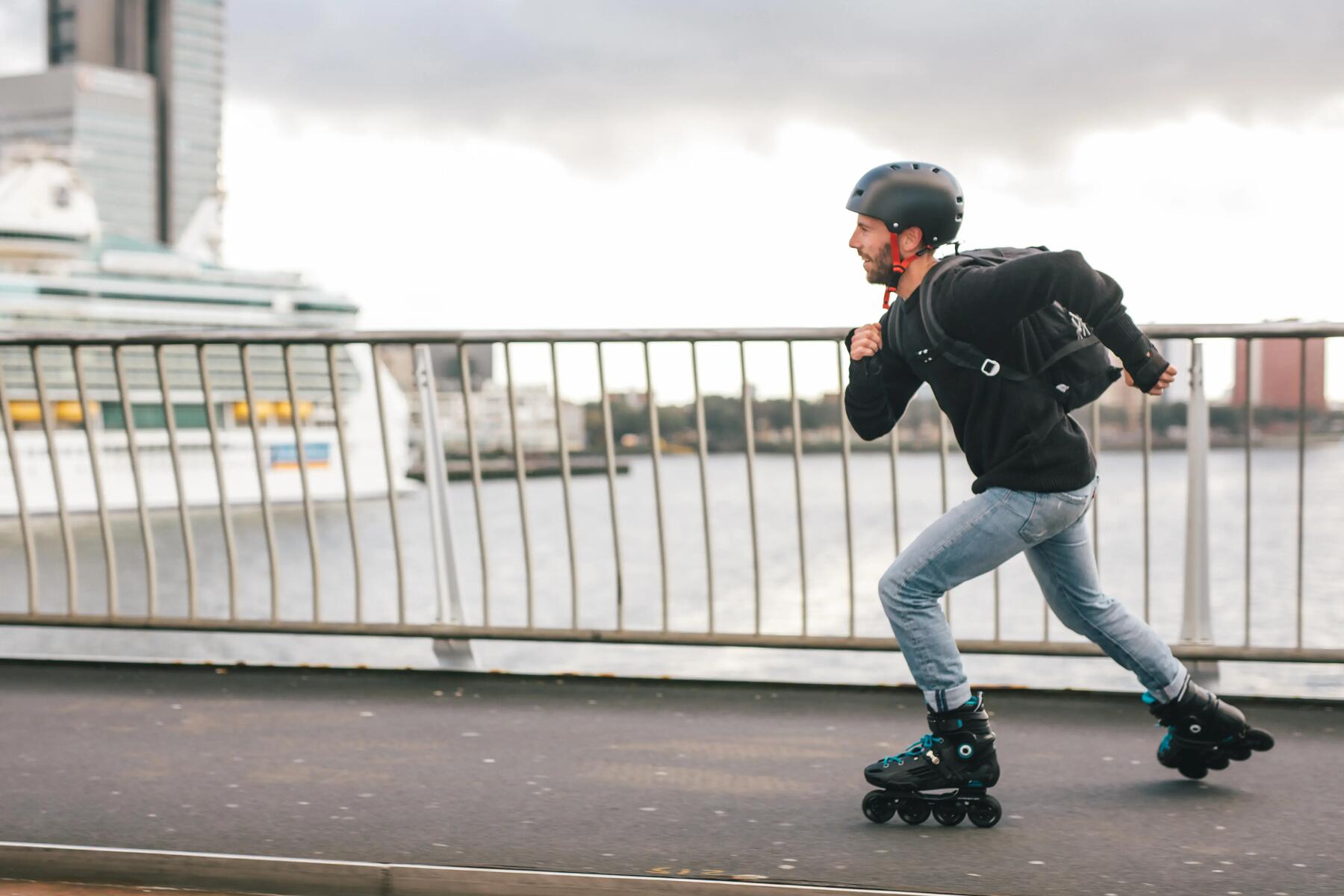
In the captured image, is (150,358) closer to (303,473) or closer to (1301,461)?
(303,473)

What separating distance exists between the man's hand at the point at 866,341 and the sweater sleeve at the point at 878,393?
0.03 metres

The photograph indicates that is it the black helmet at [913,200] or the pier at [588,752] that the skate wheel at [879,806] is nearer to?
the pier at [588,752]

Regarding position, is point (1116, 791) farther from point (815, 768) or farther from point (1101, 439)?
point (1101, 439)

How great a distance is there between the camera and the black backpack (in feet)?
10.9

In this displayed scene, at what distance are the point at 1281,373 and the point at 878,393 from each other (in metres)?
2.13

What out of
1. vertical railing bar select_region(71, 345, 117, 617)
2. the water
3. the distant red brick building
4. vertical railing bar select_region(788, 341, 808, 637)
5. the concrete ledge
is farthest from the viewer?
the water

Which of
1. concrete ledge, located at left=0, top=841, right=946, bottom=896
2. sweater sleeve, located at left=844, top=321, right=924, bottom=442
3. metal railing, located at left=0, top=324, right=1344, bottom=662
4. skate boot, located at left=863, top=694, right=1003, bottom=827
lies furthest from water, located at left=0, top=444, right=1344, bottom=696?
concrete ledge, located at left=0, top=841, right=946, bottom=896

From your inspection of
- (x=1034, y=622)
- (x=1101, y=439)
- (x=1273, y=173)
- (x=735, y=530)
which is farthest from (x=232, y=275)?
(x=1101, y=439)

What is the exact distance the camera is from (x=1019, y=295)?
3.24 meters

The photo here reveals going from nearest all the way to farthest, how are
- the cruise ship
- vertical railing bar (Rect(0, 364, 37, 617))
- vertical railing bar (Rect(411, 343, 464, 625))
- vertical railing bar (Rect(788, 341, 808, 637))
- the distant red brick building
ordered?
the distant red brick building < vertical railing bar (Rect(788, 341, 808, 637)) < vertical railing bar (Rect(411, 343, 464, 625)) < vertical railing bar (Rect(0, 364, 37, 617)) < the cruise ship

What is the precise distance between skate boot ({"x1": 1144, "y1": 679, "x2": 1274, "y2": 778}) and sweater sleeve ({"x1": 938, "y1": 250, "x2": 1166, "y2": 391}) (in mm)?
1069

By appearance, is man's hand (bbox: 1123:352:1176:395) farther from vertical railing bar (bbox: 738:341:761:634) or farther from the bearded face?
vertical railing bar (bbox: 738:341:761:634)

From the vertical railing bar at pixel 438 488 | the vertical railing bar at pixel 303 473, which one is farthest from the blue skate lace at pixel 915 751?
the vertical railing bar at pixel 303 473

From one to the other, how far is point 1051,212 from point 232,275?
34.0 meters
